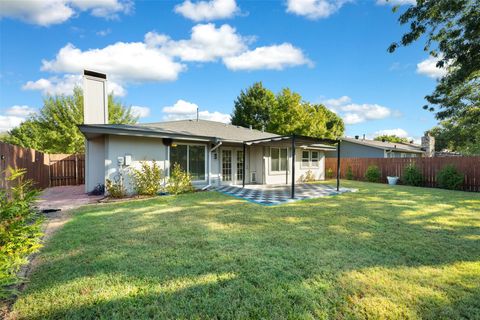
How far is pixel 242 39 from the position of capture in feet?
40.7

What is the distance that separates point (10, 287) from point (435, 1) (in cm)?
1188

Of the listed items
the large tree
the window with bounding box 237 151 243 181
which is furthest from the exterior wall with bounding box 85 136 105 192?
the large tree

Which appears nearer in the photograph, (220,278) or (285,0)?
(220,278)

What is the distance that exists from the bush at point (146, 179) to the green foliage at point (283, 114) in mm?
14321

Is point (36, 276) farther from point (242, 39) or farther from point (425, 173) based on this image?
point (425, 173)

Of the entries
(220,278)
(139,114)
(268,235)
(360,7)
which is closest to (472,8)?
(360,7)

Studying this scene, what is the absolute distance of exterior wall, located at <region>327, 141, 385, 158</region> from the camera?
21.9 m

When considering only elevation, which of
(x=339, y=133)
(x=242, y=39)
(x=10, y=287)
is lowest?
(x=10, y=287)

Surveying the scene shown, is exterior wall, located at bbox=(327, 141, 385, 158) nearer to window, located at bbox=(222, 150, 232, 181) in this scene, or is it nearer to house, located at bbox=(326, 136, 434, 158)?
house, located at bbox=(326, 136, 434, 158)

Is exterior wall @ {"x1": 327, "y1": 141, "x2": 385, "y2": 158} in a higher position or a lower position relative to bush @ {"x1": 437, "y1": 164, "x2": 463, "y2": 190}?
higher

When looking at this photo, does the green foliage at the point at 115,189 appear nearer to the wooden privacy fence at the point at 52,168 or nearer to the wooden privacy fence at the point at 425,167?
the wooden privacy fence at the point at 52,168

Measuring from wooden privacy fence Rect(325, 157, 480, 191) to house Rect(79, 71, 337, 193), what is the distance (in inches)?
238

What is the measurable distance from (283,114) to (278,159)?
12.6 meters

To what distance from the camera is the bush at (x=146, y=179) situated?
29.0ft
